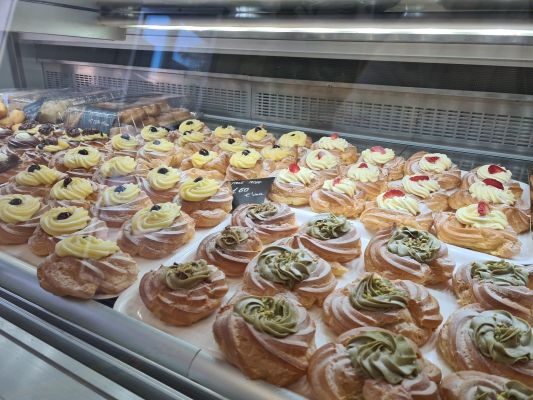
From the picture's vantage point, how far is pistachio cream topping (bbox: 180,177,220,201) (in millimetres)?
2875

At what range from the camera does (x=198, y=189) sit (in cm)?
291

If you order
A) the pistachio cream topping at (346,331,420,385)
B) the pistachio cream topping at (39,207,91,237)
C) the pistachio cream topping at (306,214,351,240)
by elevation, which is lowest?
the pistachio cream topping at (306,214,351,240)

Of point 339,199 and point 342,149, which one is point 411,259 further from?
point 342,149

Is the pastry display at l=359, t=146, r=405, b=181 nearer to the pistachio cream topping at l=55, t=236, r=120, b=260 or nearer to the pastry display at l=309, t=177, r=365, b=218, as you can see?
the pastry display at l=309, t=177, r=365, b=218

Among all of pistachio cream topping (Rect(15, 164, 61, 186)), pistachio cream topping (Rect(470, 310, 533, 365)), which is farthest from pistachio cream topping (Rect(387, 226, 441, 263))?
pistachio cream topping (Rect(15, 164, 61, 186))

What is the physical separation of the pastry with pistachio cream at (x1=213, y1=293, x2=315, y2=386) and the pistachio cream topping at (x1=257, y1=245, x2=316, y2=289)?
25 centimetres

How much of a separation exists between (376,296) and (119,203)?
68.1 inches

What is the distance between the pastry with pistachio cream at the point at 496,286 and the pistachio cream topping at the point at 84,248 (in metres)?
1.70

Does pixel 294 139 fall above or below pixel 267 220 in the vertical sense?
above

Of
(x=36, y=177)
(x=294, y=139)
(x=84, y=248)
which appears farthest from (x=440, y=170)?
(x=36, y=177)

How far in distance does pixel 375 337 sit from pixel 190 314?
77 cm

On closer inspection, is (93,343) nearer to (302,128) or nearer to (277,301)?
(277,301)

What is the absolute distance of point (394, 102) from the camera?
131 inches

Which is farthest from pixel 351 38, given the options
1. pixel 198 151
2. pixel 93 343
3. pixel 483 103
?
pixel 93 343
